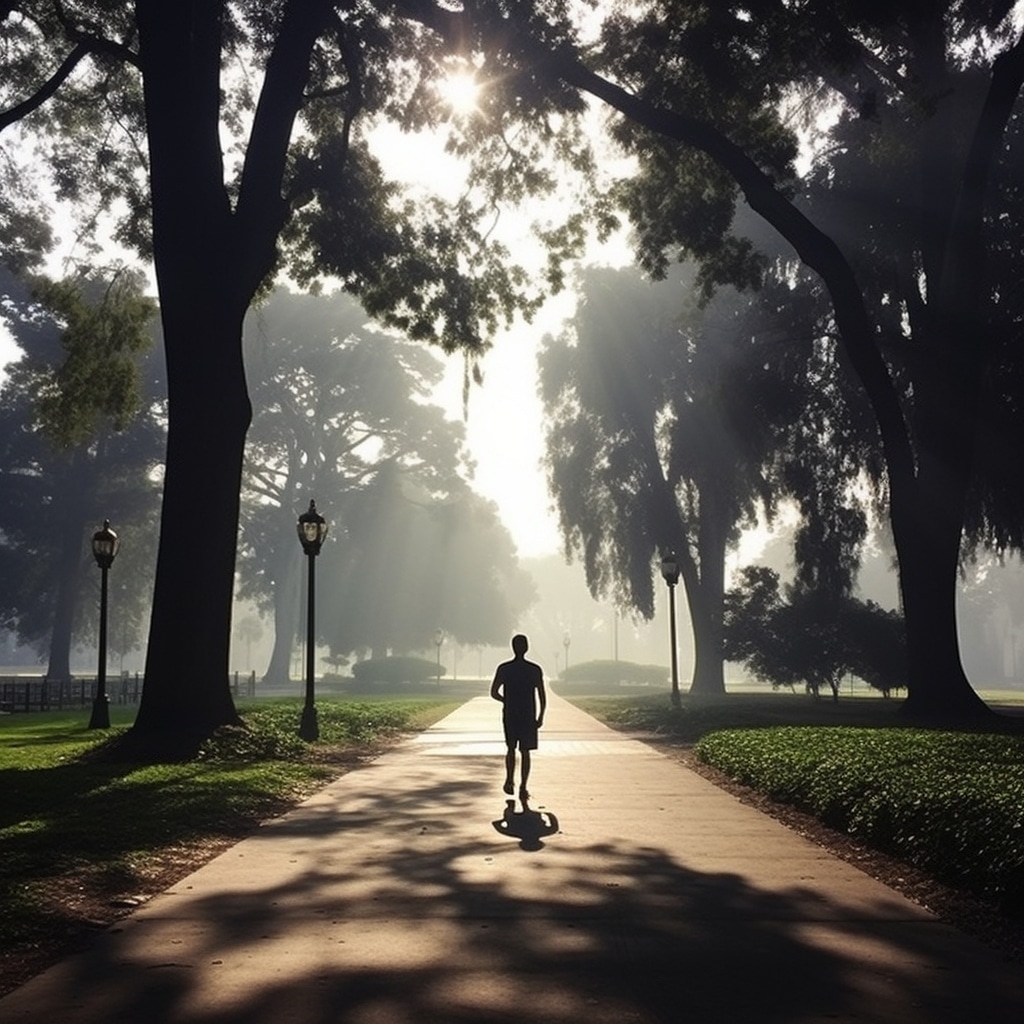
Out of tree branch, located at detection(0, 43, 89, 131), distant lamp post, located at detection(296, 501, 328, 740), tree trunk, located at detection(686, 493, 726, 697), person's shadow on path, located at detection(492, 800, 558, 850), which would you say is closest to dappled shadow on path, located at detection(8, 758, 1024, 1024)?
person's shadow on path, located at detection(492, 800, 558, 850)

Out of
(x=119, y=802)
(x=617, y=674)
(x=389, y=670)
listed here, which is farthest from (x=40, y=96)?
(x=617, y=674)

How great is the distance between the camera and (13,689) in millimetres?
37844

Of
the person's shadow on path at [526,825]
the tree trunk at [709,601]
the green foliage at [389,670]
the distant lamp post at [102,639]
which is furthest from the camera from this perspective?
the green foliage at [389,670]

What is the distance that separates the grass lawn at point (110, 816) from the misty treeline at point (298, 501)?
3739 centimetres

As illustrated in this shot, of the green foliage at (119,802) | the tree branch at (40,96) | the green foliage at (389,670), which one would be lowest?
the green foliage at (119,802)

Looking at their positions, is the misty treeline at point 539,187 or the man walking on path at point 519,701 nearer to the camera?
the man walking on path at point 519,701

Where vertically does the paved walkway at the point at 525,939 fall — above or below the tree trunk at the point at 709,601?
below

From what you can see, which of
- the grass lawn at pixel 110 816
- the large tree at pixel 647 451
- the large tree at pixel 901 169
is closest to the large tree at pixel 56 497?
the large tree at pixel 647 451

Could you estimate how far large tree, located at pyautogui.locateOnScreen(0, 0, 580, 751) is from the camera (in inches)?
735

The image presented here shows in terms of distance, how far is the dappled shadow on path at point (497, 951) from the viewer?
16.8ft

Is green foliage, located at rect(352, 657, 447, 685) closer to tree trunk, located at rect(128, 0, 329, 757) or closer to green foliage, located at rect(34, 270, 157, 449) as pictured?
green foliage, located at rect(34, 270, 157, 449)

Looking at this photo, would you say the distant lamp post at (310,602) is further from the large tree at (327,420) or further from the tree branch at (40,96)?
the large tree at (327,420)

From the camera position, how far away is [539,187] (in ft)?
86.8

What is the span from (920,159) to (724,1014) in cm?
2497
